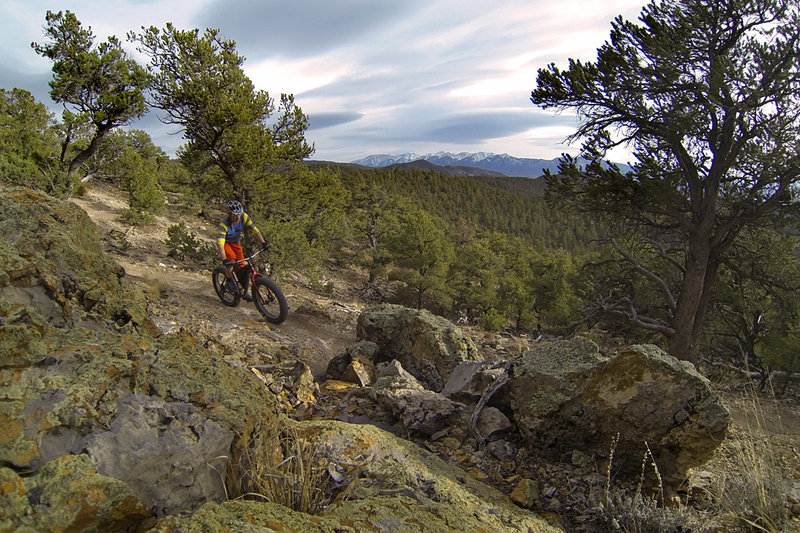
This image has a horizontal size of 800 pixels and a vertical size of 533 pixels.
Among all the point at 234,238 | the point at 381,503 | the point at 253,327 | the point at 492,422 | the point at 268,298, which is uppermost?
the point at 234,238

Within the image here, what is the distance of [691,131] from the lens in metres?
9.15

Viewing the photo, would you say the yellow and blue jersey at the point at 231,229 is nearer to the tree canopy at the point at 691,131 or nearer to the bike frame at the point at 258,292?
the bike frame at the point at 258,292

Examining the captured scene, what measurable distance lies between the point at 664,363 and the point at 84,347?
460cm

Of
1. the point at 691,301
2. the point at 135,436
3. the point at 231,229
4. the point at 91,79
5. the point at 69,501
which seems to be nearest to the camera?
the point at 69,501

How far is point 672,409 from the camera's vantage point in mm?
3678

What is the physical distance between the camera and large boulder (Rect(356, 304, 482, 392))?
6.90 meters

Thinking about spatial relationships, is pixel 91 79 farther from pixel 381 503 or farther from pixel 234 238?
pixel 381 503

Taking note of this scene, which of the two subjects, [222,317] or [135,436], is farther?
[222,317]

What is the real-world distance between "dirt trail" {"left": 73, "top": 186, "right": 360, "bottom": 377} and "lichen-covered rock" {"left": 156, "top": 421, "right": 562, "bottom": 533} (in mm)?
3634

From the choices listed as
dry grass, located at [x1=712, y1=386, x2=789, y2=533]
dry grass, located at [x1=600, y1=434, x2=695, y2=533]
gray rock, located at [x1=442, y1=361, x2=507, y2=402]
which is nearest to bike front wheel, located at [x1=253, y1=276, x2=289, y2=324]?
gray rock, located at [x1=442, y1=361, x2=507, y2=402]

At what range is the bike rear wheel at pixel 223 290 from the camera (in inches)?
357

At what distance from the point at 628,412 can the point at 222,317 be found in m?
7.62

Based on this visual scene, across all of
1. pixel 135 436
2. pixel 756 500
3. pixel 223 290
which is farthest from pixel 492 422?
pixel 223 290

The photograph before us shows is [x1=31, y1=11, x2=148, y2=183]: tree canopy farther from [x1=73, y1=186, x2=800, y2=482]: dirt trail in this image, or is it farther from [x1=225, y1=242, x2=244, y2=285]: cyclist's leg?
[x1=225, y1=242, x2=244, y2=285]: cyclist's leg
